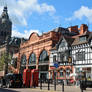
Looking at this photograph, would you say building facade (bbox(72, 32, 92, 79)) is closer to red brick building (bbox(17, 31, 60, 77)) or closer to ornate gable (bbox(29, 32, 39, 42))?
red brick building (bbox(17, 31, 60, 77))

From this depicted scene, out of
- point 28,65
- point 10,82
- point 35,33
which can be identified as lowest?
point 10,82

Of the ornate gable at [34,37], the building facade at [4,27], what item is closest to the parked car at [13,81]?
the ornate gable at [34,37]

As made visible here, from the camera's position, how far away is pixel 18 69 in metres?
60.6

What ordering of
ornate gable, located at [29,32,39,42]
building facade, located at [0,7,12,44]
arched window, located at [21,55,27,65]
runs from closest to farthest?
ornate gable, located at [29,32,39,42] → arched window, located at [21,55,27,65] → building facade, located at [0,7,12,44]

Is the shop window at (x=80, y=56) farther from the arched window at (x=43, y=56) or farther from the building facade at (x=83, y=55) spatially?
the arched window at (x=43, y=56)

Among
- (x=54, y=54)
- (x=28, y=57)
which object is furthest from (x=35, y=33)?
(x=54, y=54)

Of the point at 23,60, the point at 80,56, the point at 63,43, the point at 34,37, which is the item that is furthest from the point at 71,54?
the point at 23,60

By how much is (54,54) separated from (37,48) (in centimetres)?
899

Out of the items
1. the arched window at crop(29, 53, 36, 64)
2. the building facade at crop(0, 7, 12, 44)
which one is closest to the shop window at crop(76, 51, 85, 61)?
the arched window at crop(29, 53, 36, 64)

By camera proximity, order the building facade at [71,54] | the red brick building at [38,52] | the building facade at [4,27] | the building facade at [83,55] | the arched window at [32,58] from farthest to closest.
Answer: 1. the building facade at [4,27]
2. the arched window at [32,58]
3. the red brick building at [38,52]
4. the building facade at [71,54]
5. the building facade at [83,55]

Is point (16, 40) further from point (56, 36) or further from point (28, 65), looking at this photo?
point (56, 36)

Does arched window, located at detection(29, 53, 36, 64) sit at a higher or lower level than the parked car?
higher

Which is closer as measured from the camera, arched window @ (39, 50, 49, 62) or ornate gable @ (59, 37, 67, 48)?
ornate gable @ (59, 37, 67, 48)

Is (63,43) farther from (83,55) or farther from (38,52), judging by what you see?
(38,52)
